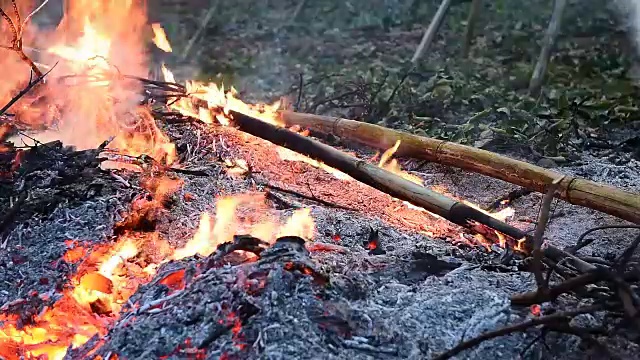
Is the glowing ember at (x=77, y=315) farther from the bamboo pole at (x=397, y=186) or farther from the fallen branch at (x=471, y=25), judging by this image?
the fallen branch at (x=471, y=25)

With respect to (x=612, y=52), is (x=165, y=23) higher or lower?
lower

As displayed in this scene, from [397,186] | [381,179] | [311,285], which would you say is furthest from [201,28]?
[311,285]

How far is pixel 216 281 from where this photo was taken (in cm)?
233

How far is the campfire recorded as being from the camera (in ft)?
7.45

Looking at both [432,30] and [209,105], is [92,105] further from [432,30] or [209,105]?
[432,30]

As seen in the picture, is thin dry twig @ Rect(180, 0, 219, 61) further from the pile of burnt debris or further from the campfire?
the pile of burnt debris

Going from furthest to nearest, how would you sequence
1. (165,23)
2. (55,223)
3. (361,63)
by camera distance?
(165,23) < (361,63) < (55,223)

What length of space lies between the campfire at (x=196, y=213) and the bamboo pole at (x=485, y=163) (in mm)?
79

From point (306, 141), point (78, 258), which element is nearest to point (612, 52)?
point (306, 141)

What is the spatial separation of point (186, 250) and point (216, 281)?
0.70 m

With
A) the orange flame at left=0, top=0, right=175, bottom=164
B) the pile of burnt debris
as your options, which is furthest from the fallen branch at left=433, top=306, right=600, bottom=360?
the orange flame at left=0, top=0, right=175, bottom=164

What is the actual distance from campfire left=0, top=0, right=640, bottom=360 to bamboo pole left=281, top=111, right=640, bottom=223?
8 cm

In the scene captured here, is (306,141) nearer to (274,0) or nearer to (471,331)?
(471,331)

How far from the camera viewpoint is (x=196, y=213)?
3396 mm
